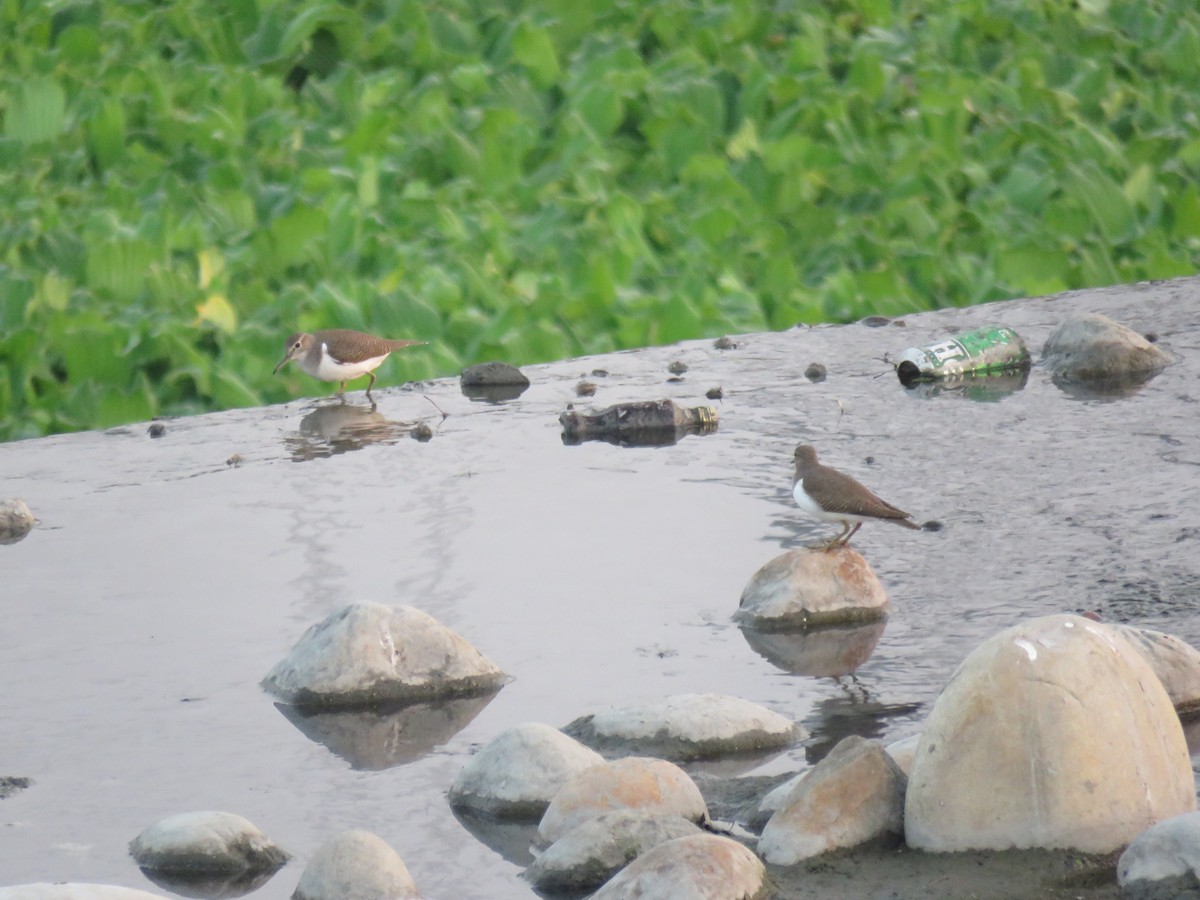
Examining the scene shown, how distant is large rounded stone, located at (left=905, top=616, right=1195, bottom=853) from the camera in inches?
182

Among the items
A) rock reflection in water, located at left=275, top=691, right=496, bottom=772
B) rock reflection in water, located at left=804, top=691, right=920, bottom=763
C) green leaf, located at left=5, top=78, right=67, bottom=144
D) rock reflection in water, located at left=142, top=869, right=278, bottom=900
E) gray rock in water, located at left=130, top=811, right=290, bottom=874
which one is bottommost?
rock reflection in water, located at left=804, top=691, right=920, bottom=763

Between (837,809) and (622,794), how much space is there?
1.76ft

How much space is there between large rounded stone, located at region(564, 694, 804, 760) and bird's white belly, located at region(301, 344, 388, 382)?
16.0ft

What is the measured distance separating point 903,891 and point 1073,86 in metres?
12.8

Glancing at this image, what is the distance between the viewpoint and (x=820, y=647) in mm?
6348

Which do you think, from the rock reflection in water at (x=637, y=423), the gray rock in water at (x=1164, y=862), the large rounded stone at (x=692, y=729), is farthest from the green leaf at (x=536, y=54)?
the gray rock in water at (x=1164, y=862)

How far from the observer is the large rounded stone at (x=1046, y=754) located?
462 cm

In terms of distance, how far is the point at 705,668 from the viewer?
6184 mm

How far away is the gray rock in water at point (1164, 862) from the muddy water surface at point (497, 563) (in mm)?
1242

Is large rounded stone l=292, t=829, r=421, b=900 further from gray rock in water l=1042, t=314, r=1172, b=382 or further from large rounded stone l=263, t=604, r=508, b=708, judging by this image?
gray rock in water l=1042, t=314, r=1172, b=382

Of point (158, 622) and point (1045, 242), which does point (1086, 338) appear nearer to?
point (1045, 242)

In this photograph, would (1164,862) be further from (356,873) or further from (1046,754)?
(356,873)

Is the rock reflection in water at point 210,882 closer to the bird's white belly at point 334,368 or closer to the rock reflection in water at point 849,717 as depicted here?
the rock reflection in water at point 849,717

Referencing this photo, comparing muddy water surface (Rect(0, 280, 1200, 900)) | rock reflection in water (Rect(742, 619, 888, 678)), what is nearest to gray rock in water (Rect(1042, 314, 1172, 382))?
muddy water surface (Rect(0, 280, 1200, 900))
